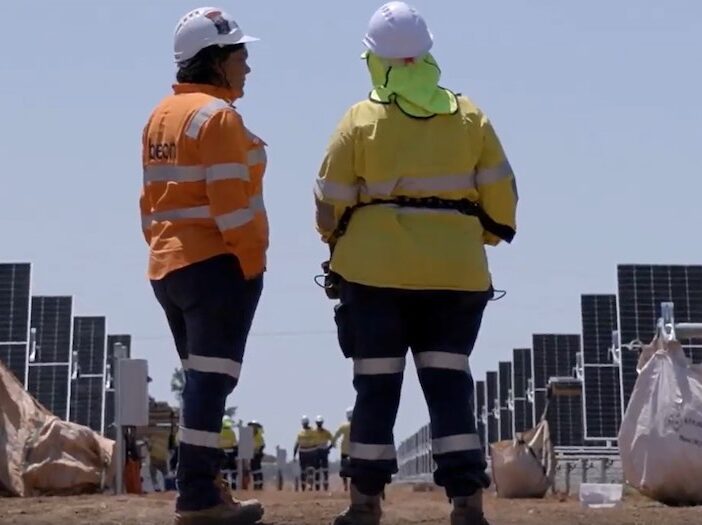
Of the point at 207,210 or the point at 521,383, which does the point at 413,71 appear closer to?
the point at 207,210

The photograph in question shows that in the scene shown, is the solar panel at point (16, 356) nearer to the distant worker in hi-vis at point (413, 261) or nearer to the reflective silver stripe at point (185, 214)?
the reflective silver stripe at point (185, 214)

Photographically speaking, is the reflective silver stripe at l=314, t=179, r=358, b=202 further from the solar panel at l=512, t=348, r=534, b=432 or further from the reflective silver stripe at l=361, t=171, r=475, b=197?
the solar panel at l=512, t=348, r=534, b=432

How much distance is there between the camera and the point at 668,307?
11.8 m

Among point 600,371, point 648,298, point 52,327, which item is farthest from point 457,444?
point 52,327

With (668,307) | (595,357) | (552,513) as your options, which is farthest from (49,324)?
(552,513)

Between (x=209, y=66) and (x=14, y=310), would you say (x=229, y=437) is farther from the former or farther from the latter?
(x=209, y=66)

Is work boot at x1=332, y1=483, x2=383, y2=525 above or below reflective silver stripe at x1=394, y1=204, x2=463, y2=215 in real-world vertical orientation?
below

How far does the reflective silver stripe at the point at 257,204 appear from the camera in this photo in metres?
7.02

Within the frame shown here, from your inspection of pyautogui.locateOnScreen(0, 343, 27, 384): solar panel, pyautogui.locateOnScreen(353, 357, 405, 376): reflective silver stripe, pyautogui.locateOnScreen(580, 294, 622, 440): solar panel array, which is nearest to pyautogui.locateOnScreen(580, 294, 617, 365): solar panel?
pyautogui.locateOnScreen(580, 294, 622, 440): solar panel array

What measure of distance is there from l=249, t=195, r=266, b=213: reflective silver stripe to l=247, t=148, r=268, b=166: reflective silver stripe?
0.14 meters

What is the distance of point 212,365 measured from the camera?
698 cm

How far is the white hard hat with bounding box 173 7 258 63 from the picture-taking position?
7.33 meters

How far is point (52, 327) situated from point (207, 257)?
89.4 ft

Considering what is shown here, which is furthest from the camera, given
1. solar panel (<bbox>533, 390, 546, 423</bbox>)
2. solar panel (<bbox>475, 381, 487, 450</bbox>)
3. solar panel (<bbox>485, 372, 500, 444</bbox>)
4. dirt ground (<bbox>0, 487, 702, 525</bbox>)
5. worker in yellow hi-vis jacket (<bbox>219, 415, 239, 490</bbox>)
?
solar panel (<bbox>475, 381, 487, 450</bbox>)
